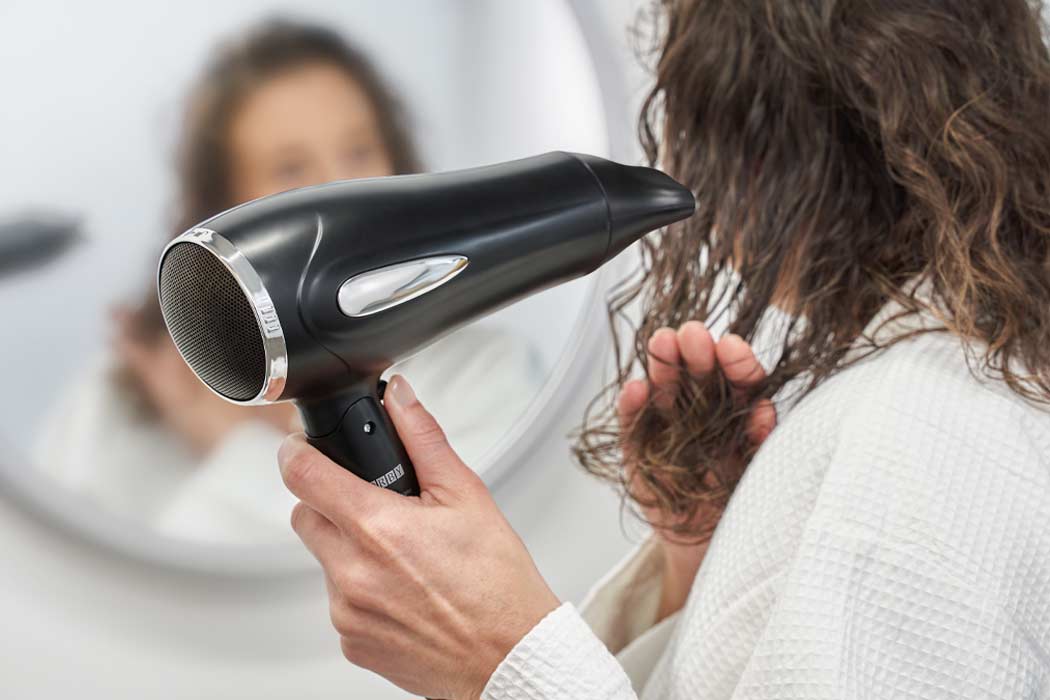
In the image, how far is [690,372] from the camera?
884 millimetres

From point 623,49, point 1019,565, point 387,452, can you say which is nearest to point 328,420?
point 387,452

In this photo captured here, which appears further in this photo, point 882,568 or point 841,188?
point 841,188

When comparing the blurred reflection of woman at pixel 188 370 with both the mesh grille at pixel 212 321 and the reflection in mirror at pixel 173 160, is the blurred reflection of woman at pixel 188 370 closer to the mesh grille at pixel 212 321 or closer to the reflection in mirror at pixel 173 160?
the reflection in mirror at pixel 173 160

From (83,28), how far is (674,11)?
618 millimetres

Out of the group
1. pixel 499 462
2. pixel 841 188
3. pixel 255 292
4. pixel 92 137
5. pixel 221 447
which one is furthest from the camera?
pixel 499 462

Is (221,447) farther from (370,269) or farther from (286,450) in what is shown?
(370,269)

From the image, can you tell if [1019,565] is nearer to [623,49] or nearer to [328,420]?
[328,420]

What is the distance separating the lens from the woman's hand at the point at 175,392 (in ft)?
3.33

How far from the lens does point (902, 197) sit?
85 centimetres

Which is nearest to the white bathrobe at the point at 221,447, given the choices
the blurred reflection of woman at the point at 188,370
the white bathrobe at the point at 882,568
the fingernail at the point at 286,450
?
the blurred reflection of woman at the point at 188,370

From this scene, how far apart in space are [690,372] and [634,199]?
276mm

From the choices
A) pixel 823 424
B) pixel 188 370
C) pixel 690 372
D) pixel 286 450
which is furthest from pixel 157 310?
pixel 823 424

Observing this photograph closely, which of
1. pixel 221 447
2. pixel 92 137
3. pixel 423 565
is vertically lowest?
pixel 221 447

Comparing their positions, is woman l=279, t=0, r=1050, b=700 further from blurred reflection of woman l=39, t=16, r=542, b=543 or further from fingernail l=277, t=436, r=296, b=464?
blurred reflection of woman l=39, t=16, r=542, b=543
